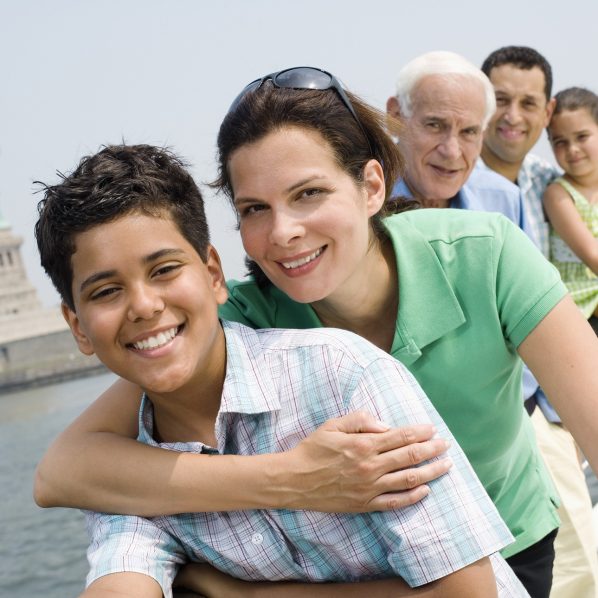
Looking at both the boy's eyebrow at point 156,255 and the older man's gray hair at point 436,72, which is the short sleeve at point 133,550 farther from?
the older man's gray hair at point 436,72

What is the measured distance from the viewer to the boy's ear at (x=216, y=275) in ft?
4.99

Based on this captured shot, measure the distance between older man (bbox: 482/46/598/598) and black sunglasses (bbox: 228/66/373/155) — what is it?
1275mm

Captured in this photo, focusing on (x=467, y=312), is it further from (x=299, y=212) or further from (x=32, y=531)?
(x=32, y=531)

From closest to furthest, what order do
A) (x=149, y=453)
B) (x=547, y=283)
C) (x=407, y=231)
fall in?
(x=149, y=453)
(x=547, y=283)
(x=407, y=231)

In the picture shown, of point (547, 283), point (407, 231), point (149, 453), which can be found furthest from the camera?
point (407, 231)

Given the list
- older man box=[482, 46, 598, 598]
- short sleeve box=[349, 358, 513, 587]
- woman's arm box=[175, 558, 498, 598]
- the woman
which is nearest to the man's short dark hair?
older man box=[482, 46, 598, 598]

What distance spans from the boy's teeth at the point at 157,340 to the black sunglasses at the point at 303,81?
472 mm

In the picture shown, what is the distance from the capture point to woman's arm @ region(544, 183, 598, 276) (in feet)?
9.96

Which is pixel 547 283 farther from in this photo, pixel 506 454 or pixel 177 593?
pixel 177 593

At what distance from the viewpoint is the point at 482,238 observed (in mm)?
1574

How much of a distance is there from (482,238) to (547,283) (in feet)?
0.46

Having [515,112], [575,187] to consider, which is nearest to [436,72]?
[515,112]

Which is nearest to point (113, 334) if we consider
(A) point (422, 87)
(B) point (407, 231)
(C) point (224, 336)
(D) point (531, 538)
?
(C) point (224, 336)

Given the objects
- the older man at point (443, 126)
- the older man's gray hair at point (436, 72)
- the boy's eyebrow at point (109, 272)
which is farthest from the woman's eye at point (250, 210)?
the older man's gray hair at point (436, 72)
